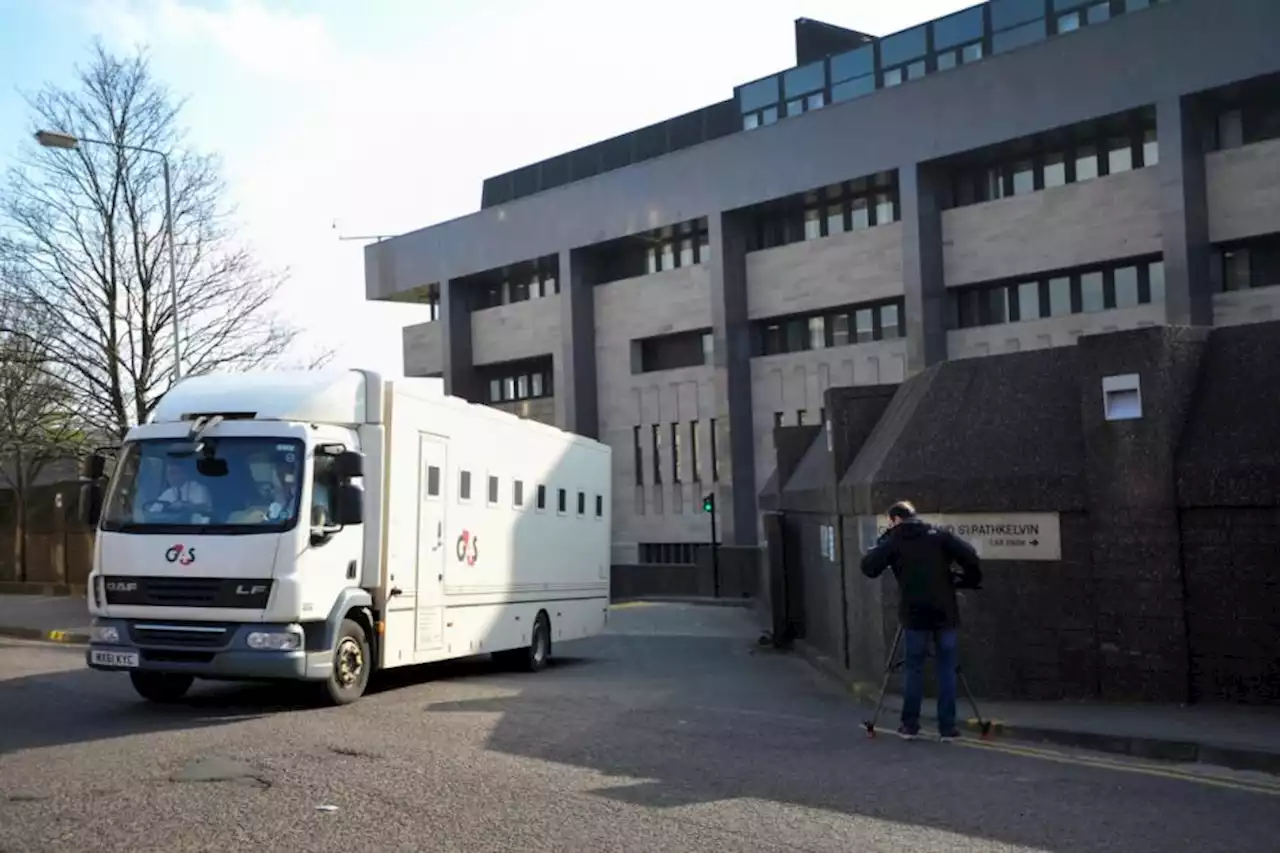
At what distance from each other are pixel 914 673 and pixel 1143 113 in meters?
29.3

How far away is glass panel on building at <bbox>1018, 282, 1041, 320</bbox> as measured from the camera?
38.8 meters

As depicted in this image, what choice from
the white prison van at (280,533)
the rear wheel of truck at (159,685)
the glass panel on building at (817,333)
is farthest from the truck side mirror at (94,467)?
the glass panel on building at (817,333)

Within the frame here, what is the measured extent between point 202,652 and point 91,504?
2.06 meters

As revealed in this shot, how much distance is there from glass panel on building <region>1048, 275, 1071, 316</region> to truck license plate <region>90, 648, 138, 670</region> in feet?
102

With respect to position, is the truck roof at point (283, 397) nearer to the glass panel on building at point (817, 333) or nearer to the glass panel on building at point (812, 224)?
the glass panel on building at point (817, 333)

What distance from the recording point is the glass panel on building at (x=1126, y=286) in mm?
36656

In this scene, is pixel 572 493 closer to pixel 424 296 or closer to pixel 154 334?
pixel 154 334

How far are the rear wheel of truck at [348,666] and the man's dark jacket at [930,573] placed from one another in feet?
17.1

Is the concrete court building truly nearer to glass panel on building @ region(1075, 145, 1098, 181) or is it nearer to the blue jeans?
glass panel on building @ region(1075, 145, 1098, 181)

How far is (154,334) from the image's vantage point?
89.1 ft

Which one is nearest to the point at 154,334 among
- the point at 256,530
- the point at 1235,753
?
the point at 256,530

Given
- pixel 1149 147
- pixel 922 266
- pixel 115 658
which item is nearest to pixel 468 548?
pixel 115 658

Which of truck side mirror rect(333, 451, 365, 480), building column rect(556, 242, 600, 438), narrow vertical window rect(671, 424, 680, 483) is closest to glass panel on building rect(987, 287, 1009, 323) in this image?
narrow vertical window rect(671, 424, 680, 483)

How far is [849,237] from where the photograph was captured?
42.7m
